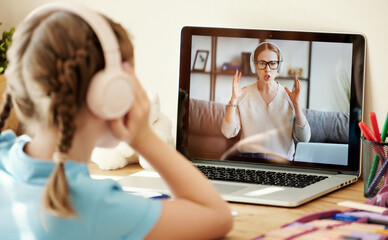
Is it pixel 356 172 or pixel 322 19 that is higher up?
pixel 322 19

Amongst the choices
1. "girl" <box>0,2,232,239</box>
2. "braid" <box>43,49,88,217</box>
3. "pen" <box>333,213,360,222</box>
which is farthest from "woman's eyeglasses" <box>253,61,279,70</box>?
"braid" <box>43,49,88,217</box>

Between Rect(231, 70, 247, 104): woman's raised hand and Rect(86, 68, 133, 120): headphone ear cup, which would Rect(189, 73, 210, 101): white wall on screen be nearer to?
Rect(231, 70, 247, 104): woman's raised hand

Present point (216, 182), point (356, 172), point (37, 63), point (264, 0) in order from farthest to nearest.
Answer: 1. point (264, 0)
2. point (356, 172)
3. point (216, 182)
4. point (37, 63)

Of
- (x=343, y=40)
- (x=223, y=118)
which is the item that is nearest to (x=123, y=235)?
(x=223, y=118)

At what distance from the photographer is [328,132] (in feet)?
4.03

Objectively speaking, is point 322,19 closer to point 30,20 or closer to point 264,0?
point 264,0

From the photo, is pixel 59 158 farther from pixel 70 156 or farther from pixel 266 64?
pixel 266 64

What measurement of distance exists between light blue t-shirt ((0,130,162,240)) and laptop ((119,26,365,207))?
1.43 feet

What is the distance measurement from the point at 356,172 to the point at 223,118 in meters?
0.31

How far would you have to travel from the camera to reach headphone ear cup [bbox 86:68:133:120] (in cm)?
63

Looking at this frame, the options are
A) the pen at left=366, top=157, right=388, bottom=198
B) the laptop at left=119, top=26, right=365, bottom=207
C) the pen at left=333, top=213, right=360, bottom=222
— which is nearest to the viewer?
the pen at left=333, top=213, right=360, bottom=222

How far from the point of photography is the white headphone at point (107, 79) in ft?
2.06

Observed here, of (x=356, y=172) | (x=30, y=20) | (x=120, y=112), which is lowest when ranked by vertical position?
(x=356, y=172)

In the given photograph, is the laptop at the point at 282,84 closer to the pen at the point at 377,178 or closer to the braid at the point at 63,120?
the pen at the point at 377,178
